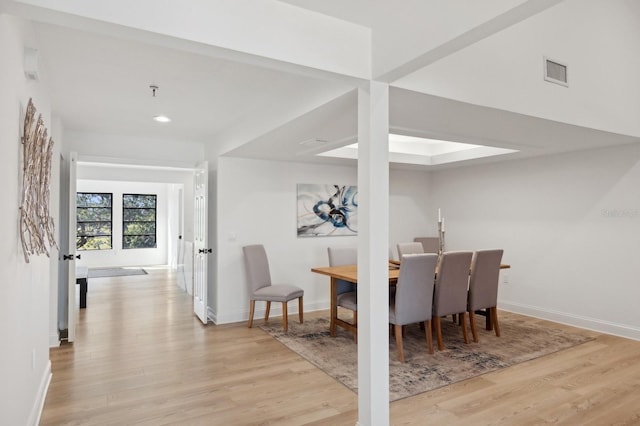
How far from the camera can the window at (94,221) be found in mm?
10805

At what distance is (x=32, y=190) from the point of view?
2260 millimetres

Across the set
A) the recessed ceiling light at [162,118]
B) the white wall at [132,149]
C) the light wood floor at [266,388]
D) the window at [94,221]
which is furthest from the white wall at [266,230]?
the window at [94,221]

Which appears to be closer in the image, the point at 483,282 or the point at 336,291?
the point at 483,282

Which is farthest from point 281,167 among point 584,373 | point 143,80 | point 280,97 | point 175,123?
point 584,373

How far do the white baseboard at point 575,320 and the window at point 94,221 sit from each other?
991 centimetres

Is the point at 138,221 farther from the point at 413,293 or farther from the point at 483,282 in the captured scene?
the point at 483,282

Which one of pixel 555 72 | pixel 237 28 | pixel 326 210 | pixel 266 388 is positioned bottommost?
pixel 266 388

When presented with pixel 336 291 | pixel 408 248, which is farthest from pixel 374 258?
pixel 408 248

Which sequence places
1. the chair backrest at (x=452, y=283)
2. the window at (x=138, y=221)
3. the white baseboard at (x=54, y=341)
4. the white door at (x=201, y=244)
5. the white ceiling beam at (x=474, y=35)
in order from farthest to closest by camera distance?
the window at (x=138, y=221)
the white door at (x=201, y=244)
the white baseboard at (x=54, y=341)
the chair backrest at (x=452, y=283)
the white ceiling beam at (x=474, y=35)

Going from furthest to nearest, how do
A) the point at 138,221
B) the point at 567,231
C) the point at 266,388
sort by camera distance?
the point at 138,221 → the point at 567,231 → the point at 266,388

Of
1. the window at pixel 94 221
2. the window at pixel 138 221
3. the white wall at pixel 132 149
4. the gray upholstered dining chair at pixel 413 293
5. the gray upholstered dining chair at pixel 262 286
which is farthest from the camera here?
the window at pixel 138 221

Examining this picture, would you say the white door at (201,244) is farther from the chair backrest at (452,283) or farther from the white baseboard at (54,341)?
the chair backrest at (452,283)

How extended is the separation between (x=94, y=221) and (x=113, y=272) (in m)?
1.93

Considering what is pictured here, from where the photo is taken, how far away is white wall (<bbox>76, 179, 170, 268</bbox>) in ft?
35.7
